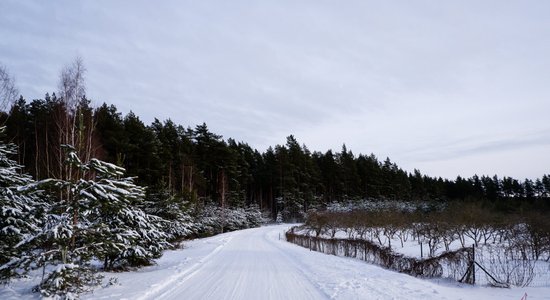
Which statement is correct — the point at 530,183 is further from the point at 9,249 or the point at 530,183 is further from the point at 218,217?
the point at 9,249

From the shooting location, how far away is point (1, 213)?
9000mm

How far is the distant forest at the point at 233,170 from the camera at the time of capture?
33.9 metres

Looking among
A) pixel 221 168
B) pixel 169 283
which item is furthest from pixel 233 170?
pixel 169 283

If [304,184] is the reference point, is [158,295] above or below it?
below

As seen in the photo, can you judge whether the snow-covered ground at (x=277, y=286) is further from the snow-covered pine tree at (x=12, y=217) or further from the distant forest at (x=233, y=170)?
the distant forest at (x=233, y=170)

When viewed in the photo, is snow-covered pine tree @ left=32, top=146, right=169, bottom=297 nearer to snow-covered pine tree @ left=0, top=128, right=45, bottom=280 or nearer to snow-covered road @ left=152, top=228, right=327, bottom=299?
snow-covered pine tree @ left=0, top=128, right=45, bottom=280

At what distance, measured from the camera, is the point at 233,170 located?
59.8m

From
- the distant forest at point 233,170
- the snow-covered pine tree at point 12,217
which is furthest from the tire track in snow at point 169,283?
the distant forest at point 233,170

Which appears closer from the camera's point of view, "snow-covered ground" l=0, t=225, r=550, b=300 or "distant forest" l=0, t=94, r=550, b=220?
"snow-covered ground" l=0, t=225, r=550, b=300

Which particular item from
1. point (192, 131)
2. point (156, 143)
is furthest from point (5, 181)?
point (192, 131)

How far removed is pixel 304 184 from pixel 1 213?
69776mm

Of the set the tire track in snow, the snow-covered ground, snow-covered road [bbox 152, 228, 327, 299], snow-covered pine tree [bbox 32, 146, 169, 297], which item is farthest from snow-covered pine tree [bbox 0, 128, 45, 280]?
snow-covered road [bbox 152, 228, 327, 299]

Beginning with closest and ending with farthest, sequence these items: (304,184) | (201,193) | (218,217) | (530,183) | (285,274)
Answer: (285,274) → (218,217) → (201,193) → (304,184) → (530,183)

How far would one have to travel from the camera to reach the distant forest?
33906 millimetres
